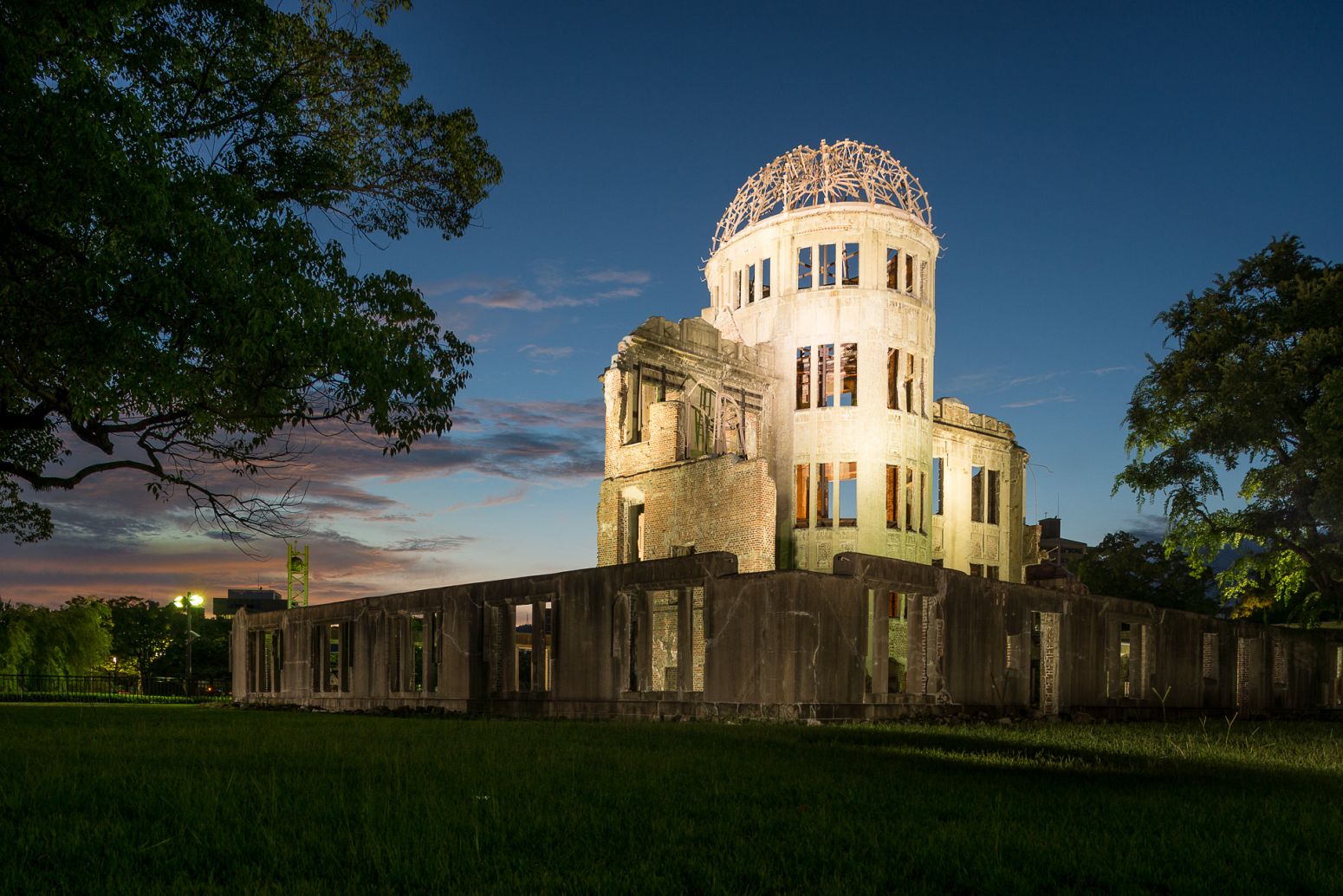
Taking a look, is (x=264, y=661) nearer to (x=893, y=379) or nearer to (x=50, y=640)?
(x=893, y=379)

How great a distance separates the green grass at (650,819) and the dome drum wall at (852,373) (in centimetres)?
2609

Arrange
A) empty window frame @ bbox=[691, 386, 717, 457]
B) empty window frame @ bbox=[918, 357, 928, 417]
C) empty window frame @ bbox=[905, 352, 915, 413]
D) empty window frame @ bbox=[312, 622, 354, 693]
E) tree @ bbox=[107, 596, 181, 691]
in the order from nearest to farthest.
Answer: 1. empty window frame @ bbox=[312, 622, 354, 693]
2. empty window frame @ bbox=[691, 386, 717, 457]
3. empty window frame @ bbox=[905, 352, 915, 413]
4. empty window frame @ bbox=[918, 357, 928, 417]
5. tree @ bbox=[107, 596, 181, 691]

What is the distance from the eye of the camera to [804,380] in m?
39.3

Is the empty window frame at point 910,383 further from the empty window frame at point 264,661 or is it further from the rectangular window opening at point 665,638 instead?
the empty window frame at point 264,661

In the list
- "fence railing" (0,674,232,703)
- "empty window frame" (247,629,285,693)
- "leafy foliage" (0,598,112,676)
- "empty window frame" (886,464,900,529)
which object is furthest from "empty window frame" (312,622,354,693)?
"leafy foliage" (0,598,112,676)

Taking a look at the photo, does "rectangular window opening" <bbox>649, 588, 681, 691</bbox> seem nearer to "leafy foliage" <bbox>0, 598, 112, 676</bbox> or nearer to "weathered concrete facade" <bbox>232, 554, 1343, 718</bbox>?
"weathered concrete facade" <bbox>232, 554, 1343, 718</bbox>

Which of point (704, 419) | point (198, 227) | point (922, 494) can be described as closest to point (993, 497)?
point (922, 494)

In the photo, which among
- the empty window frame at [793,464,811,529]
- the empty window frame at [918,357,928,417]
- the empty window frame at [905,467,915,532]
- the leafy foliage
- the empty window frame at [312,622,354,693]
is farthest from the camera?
the leafy foliage

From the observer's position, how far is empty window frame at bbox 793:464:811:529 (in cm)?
3781

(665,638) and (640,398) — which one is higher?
(640,398)

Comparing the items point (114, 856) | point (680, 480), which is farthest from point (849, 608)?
point (680, 480)

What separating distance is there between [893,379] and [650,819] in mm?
33936

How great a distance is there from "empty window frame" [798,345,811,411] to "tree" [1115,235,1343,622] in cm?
1045

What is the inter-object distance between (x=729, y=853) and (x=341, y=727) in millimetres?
10248
